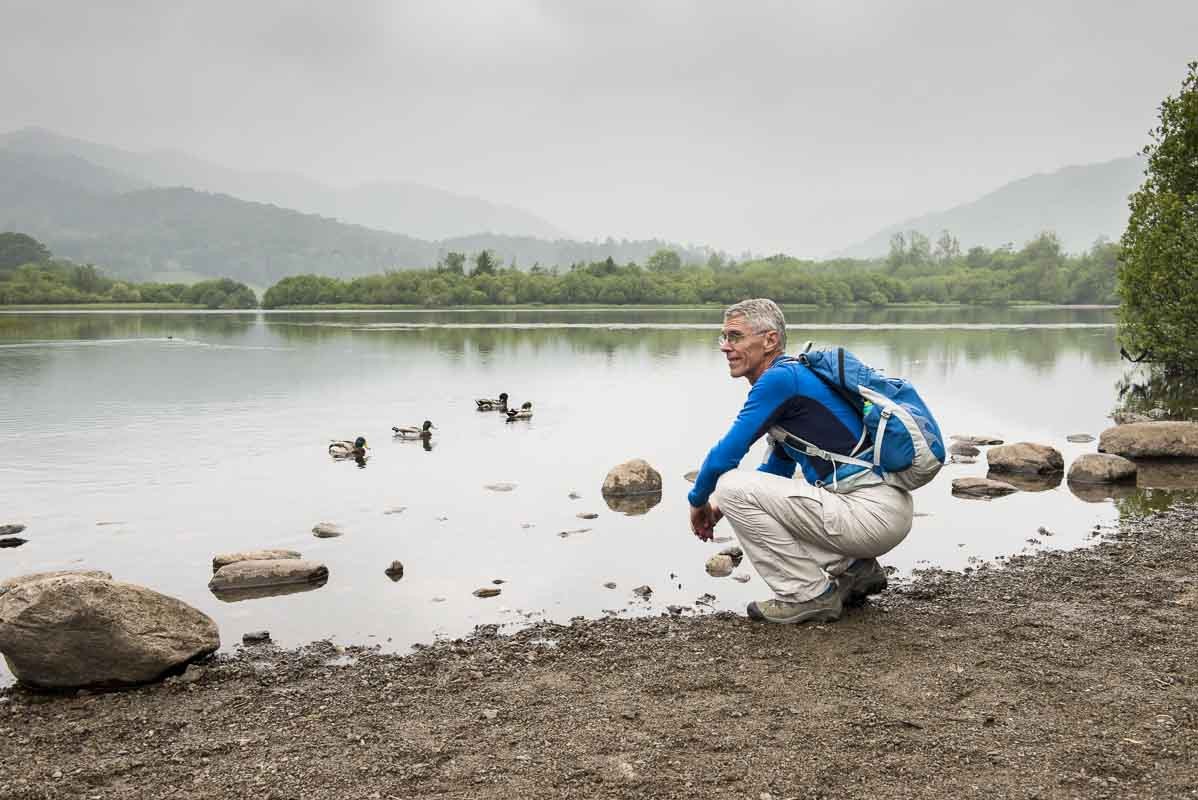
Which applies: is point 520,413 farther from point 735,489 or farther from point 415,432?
point 735,489

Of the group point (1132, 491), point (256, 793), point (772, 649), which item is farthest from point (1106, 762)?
point (1132, 491)

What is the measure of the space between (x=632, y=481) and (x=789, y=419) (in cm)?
745

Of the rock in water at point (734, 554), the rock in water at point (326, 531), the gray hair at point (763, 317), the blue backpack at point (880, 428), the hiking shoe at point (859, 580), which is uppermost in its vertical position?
the gray hair at point (763, 317)

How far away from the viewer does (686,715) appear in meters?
5.80

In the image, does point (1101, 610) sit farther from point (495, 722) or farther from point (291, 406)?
point (291, 406)

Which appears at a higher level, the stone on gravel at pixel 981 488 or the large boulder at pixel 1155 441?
the large boulder at pixel 1155 441

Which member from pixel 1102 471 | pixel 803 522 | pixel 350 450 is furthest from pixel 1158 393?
pixel 803 522

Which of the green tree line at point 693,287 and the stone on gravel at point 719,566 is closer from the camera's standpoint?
the stone on gravel at point 719,566

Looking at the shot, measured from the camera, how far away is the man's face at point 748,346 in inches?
288

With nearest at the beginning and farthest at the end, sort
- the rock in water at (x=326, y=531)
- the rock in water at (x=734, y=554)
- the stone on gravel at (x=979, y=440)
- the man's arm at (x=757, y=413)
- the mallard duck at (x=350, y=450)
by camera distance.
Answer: the man's arm at (x=757, y=413) < the rock in water at (x=734, y=554) < the rock in water at (x=326, y=531) < the mallard duck at (x=350, y=450) < the stone on gravel at (x=979, y=440)

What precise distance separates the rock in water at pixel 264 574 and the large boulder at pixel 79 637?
9.27 ft

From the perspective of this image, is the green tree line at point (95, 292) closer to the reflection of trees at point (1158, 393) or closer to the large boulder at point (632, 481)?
the reflection of trees at point (1158, 393)

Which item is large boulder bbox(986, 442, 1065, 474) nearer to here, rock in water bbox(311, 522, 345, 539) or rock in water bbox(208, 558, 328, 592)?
rock in water bbox(311, 522, 345, 539)

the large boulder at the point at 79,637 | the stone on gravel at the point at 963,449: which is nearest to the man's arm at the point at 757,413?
the large boulder at the point at 79,637
